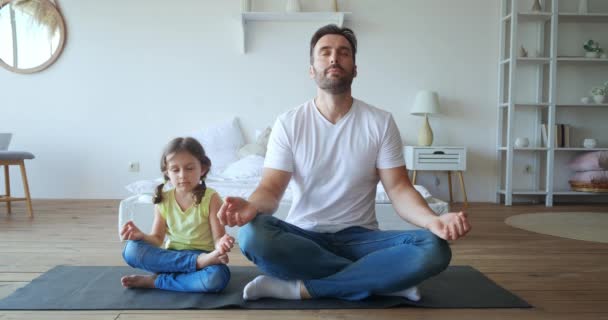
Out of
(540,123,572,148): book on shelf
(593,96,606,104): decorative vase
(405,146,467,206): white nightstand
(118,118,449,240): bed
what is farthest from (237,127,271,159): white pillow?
(593,96,606,104): decorative vase

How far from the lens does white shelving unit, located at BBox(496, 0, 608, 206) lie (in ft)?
14.8

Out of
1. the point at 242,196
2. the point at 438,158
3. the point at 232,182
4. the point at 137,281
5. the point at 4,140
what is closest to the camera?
the point at 137,281

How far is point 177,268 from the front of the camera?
1639 millimetres

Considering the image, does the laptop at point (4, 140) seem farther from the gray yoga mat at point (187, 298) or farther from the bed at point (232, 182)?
the gray yoga mat at point (187, 298)

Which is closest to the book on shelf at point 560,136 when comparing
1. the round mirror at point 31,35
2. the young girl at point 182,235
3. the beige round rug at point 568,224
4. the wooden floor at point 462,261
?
the beige round rug at point 568,224

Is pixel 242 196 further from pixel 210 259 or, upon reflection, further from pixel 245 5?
pixel 245 5

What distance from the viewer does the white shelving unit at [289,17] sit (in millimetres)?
4285

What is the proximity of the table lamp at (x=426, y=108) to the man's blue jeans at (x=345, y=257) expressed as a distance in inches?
116

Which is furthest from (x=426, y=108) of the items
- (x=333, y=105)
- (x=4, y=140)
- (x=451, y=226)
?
(x=4, y=140)

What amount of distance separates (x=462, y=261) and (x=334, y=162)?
Result: 38.6 inches

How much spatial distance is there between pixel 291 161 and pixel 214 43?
10.4 feet

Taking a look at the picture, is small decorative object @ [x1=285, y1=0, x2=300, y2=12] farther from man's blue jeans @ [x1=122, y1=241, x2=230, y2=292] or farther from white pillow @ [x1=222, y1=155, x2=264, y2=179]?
man's blue jeans @ [x1=122, y1=241, x2=230, y2=292]

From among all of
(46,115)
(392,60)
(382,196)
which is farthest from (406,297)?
(46,115)

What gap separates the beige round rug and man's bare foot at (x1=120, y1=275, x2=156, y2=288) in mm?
2406
